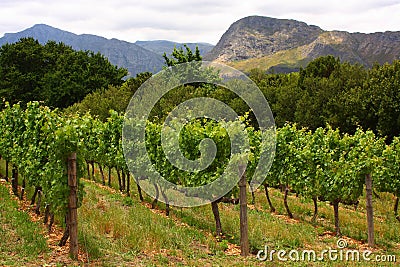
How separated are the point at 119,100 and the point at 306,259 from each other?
93.1 feet

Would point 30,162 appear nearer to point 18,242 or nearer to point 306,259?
point 18,242

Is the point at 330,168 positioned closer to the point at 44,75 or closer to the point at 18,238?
the point at 18,238

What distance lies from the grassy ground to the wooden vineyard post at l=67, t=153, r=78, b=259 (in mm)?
354

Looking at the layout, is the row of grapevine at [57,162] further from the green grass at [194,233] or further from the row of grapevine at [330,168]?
the row of grapevine at [330,168]

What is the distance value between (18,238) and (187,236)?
11.8 ft

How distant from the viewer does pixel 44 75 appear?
144ft

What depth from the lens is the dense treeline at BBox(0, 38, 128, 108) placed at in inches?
1644

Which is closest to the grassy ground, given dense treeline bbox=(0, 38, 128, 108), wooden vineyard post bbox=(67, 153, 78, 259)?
wooden vineyard post bbox=(67, 153, 78, 259)

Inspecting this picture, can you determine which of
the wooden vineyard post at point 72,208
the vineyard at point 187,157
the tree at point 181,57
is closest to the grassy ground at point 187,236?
the wooden vineyard post at point 72,208

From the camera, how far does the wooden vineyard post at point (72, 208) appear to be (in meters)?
7.42

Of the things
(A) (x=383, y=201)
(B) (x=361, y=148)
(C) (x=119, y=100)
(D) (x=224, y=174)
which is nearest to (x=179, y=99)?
(C) (x=119, y=100)

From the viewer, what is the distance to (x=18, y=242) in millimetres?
8039

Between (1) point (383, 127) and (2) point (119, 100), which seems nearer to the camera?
(1) point (383, 127)

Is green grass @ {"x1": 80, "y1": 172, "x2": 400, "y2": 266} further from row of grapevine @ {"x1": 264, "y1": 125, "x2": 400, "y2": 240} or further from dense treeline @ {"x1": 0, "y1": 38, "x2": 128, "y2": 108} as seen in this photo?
dense treeline @ {"x1": 0, "y1": 38, "x2": 128, "y2": 108}
